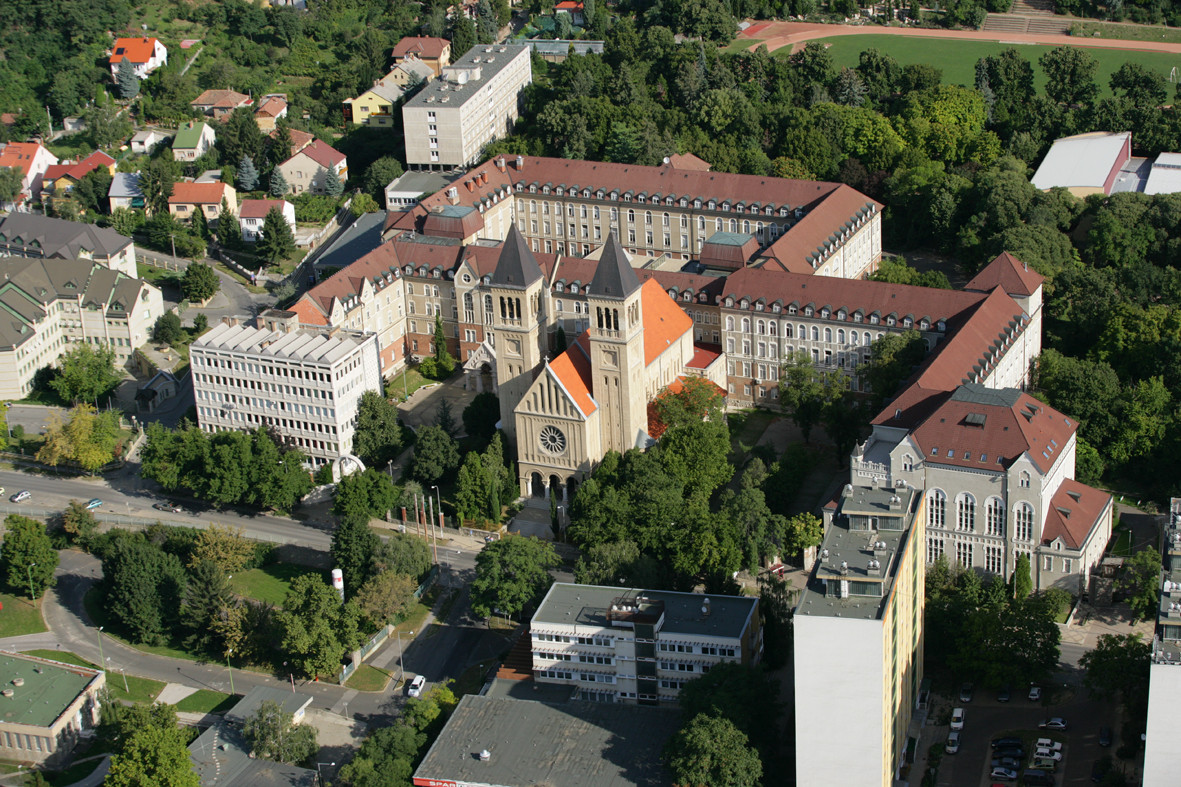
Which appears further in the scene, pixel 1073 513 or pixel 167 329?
pixel 167 329

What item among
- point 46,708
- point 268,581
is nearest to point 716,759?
point 268,581

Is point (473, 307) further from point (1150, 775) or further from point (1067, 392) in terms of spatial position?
point (1150, 775)

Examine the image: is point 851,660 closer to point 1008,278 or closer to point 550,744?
point 550,744

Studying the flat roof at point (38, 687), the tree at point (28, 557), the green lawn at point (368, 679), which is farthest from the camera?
the tree at point (28, 557)

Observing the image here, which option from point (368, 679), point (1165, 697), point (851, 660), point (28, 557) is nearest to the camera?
point (1165, 697)

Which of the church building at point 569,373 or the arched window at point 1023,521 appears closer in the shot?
the arched window at point 1023,521

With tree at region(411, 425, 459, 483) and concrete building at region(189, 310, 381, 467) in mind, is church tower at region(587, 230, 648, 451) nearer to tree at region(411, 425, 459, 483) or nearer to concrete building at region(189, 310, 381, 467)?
tree at region(411, 425, 459, 483)

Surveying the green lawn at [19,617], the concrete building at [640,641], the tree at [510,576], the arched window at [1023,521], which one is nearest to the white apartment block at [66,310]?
the green lawn at [19,617]

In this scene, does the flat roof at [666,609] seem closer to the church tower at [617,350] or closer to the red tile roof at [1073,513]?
the church tower at [617,350]
